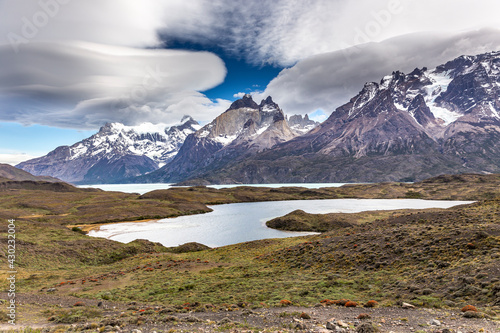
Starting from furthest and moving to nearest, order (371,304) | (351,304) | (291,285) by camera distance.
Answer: (291,285) < (351,304) < (371,304)

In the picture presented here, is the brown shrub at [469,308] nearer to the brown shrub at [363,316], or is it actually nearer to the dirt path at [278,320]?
the dirt path at [278,320]

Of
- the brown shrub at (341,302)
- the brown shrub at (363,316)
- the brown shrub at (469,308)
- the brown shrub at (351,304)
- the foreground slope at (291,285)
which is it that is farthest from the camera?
the brown shrub at (341,302)

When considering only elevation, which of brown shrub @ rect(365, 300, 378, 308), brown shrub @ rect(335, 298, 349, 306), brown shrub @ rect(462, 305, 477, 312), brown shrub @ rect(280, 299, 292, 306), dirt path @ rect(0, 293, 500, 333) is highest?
brown shrub @ rect(462, 305, 477, 312)

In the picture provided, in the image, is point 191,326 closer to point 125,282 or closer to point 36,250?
point 125,282

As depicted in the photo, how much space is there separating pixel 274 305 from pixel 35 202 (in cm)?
16350

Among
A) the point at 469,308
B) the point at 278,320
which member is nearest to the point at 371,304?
the point at 469,308

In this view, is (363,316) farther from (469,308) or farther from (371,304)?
(469,308)

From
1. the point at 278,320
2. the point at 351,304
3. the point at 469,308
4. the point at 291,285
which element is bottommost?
the point at 291,285

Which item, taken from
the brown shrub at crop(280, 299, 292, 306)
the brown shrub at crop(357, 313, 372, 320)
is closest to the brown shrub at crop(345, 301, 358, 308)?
the brown shrub at crop(357, 313, 372, 320)

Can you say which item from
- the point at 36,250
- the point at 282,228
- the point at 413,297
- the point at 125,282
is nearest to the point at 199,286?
the point at 125,282

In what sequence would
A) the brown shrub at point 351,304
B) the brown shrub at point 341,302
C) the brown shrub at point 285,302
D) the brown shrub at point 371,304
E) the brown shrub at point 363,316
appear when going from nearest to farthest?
the brown shrub at point 363,316
the brown shrub at point 371,304
the brown shrub at point 351,304
the brown shrub at point 341,302
the brown shrub at point 285,302

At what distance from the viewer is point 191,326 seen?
54.4 feet

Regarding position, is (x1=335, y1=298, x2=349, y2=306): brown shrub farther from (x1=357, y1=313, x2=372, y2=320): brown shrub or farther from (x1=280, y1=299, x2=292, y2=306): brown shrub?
(x1=357, y1=313, x2=372, y2=320): brown shrub

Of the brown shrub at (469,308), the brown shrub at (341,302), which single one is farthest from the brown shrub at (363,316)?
the brown shrub at (469,308)
